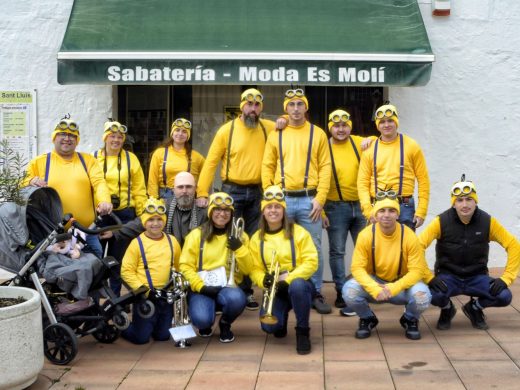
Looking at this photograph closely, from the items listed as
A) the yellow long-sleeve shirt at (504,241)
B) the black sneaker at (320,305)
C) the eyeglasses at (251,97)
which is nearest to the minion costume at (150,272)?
the eyeglasses at (251,97)

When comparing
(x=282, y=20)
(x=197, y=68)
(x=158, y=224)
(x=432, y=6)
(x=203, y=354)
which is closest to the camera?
(x=203, y=354)

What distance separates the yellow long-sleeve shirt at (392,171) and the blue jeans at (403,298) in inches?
38.1

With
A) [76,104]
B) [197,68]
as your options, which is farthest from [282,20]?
[76,104]

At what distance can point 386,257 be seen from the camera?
6203mm

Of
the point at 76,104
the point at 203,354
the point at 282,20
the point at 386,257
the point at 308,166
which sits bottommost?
the point at 203,354

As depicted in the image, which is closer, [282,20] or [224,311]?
[224,311]

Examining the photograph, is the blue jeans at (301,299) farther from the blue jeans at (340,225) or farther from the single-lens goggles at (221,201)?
the blue jeans at (340,225)

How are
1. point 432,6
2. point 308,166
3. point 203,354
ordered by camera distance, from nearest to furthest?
point 203,354, point 308,166, point 432,6

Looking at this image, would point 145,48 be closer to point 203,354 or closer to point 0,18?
point 0,18

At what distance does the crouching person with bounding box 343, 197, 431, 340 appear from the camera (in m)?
6.07

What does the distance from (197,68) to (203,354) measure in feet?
11.0

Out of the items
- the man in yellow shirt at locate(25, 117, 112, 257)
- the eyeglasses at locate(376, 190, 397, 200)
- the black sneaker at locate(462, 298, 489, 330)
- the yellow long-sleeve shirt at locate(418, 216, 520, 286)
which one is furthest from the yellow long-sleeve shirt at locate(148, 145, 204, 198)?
the black sneaker at locate(462, 298, 489, 330)

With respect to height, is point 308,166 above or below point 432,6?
below

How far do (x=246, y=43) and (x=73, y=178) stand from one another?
2.65 metres
